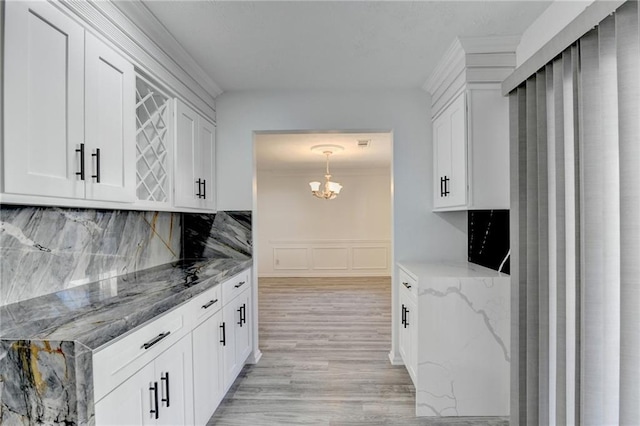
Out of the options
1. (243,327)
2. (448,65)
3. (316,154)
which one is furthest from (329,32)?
(316,154)

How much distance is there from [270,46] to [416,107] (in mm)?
1430

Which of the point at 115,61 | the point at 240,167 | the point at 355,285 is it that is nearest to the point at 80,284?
the point at 115,61

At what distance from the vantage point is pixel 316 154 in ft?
18.4

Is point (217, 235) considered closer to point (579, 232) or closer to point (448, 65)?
point (448, 65)

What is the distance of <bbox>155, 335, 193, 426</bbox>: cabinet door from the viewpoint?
156cm

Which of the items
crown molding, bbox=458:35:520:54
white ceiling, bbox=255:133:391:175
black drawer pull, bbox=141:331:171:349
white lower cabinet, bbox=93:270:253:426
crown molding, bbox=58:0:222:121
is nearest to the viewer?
white lower cabinet, bbox=93:270:253:426

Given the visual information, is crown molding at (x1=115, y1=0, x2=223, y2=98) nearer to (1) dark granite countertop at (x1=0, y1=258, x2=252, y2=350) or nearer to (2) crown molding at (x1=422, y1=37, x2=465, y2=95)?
(1) dark granite countertop at (x1=0, y1=258, x2=252, y2=350)

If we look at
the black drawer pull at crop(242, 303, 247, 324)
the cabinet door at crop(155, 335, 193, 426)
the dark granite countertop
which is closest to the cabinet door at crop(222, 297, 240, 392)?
the black drawer pull at crop(242, 303, 247, 324)

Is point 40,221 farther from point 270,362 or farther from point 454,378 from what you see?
point 454,378

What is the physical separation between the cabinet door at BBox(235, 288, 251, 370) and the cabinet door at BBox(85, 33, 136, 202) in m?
1.33

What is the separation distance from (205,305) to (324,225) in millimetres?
5547

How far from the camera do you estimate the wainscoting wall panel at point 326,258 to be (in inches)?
295

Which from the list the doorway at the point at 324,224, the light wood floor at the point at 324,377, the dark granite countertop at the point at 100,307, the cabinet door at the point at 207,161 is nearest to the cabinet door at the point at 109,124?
the dark granite countertop at the point at 100,307

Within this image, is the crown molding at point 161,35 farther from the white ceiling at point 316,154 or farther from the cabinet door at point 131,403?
the cabinet door at point 131,403
